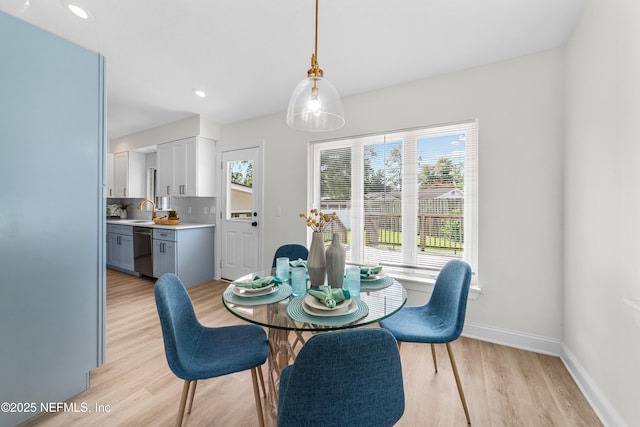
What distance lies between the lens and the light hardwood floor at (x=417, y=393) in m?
1.54

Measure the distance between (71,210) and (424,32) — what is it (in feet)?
8.82

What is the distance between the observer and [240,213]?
163 inches

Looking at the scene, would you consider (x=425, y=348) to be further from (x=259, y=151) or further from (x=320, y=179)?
(x=259, y=151)

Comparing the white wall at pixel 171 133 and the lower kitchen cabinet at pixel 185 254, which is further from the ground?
the white wall at pixel 171 133

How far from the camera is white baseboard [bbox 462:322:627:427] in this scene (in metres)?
1.49

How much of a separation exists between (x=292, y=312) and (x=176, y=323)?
0.63 metres

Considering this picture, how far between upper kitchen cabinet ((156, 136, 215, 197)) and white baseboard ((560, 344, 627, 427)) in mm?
4469

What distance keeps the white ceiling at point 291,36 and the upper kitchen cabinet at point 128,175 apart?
2.62 metres

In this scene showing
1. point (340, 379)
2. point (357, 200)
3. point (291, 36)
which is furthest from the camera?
point (357, 200)

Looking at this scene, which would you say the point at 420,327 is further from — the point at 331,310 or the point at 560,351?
the point at 560,351

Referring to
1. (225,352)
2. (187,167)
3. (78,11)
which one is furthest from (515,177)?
(187,167)

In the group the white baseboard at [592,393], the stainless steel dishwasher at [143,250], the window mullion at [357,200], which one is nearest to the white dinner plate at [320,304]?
Answer: the white baseboard at [592,393]

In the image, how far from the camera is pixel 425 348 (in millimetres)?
2348

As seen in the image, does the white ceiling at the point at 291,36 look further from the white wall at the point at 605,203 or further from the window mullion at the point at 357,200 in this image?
the window mullion at the point at 357,200
